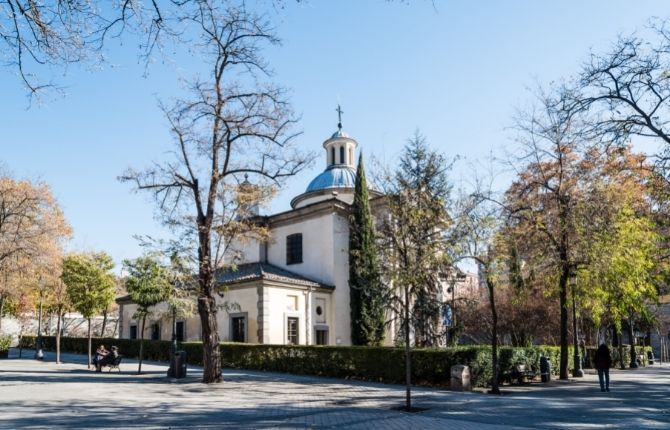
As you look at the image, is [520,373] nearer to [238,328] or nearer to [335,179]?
[238,328]

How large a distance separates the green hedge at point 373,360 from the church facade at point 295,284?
274 centimetres

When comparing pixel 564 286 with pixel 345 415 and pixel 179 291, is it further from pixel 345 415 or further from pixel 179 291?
pixel 179 291

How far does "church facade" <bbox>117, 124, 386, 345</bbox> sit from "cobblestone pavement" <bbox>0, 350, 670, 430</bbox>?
8.00 m

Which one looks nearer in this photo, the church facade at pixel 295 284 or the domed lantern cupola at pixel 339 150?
the church facade at pixel 295 284

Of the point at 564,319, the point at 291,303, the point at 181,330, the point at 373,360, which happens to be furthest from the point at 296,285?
the point at 564,319

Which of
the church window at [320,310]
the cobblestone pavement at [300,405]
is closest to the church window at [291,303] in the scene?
the church window at [320,310]

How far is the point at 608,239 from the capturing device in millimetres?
19594

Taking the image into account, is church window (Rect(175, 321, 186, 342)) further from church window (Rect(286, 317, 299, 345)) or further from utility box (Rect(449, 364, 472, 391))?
utility box (Rect(449, 364, 472, 391))

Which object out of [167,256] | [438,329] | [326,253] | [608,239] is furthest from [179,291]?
[608,239]

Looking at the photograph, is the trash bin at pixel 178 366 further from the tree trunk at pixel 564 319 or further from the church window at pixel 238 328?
the tree trunk at pixel 564 319

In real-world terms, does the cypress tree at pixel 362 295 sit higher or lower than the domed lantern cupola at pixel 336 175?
lower

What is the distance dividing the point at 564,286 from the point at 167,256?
15.4 meters

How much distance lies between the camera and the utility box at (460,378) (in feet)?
54.4

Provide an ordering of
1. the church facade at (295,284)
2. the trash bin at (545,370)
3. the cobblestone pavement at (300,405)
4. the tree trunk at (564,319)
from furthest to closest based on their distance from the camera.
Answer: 1. the church facade at (295,284)
2. the tree trunk at (564,319)
3. the trash bin at (545,370)
4. the cobblestone pavement at (300,405)
